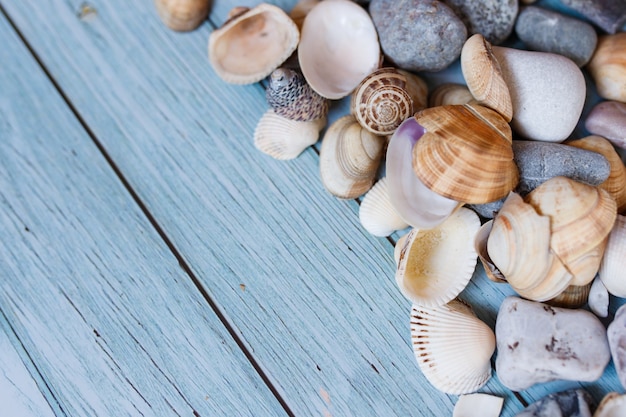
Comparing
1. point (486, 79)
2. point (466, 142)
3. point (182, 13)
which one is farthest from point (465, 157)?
point (182, 13)

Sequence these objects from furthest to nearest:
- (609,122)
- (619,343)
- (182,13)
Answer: (182,13) → (609,122) → (619,343)

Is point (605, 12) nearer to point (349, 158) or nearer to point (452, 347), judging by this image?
point (349, 158)

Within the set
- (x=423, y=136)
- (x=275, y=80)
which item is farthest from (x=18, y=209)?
(x=423, y=136)

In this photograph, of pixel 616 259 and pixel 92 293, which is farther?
pixel 92 293

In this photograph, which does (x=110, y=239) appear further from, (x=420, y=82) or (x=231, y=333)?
(x=420, y=82)

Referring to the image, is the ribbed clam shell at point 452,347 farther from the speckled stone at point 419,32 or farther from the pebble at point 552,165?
the speckled stone at point 419,32

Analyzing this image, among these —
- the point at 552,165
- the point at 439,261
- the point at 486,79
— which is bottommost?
the point at 439,261

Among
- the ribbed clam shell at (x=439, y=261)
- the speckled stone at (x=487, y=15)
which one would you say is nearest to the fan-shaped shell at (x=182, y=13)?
the speckled stone at (x=487, y=15)
